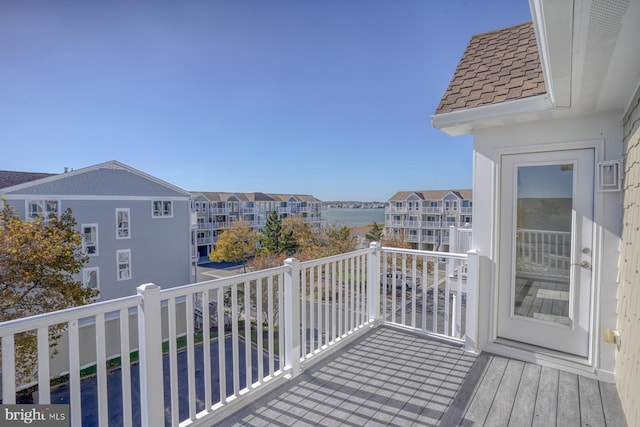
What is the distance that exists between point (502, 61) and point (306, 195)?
35.8 m

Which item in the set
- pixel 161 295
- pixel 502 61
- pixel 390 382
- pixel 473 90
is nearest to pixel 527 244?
pixel 473 90

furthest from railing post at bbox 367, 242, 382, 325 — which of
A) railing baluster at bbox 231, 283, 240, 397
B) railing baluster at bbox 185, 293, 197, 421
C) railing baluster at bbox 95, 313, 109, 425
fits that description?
railing baluster at bbox 95, 313, 109, 425

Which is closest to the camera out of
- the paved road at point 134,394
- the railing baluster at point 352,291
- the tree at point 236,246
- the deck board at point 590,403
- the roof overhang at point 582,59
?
the roof overhang at point 582,59

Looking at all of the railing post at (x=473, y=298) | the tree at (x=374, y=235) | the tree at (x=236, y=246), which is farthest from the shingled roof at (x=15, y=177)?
the tree at (x=374, y=235)

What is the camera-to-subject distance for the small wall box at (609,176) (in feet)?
7.79

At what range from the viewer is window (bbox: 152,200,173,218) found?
16.2 m

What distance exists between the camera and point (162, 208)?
16.4 meters

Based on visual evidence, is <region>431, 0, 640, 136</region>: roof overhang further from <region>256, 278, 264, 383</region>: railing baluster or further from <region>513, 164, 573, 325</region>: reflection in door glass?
<region>256, 278, 264, 383</region>: railing baluster

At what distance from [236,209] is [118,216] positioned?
17.8 metres

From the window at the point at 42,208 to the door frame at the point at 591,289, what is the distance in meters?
15.8

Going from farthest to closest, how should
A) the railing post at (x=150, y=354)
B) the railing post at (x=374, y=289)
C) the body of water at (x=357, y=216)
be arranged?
the body of water at (x=357, y=216) → the railing post at (x=374, y=289) → the railing post at (x=150, y=354)

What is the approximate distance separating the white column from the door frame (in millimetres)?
1930

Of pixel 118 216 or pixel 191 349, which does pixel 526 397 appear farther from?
pixel 118 216

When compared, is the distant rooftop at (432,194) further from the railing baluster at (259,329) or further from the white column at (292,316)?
the railing baluster at (259,329)
